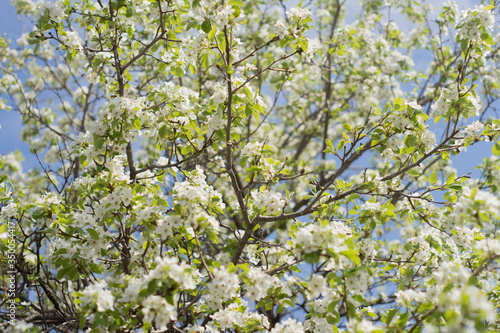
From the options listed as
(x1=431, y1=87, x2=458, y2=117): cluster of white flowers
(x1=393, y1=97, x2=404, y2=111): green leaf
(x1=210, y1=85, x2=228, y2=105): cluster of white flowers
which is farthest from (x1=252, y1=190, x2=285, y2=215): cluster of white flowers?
(x1=431, y1=87, x2=458, y2=117): cluster of white flowers

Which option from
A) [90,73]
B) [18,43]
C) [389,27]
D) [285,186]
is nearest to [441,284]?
[90,73]

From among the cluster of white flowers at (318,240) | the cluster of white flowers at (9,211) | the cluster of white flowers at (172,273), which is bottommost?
the cluster of white flowers at (172,273)

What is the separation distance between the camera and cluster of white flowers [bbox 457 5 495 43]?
3.10 m

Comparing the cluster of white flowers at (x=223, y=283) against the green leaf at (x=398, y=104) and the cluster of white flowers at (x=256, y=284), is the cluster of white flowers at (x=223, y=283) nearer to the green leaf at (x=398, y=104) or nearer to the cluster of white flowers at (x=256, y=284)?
the cluster of white flowers at (x=256, y=284)

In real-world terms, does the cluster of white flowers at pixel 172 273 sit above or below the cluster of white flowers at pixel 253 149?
below

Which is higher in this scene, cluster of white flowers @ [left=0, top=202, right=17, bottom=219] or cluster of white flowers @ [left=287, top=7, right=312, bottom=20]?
cluster of white flowers @ [left=287, top=7, right=312, bottom=20]

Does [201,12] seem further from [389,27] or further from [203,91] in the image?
[389,27]

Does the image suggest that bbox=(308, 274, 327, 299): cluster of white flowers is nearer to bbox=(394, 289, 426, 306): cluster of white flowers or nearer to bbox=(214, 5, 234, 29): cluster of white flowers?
bbox=(394, 289, 426, 306): cluster of white flowers

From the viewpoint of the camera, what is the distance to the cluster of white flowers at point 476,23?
3100 mm

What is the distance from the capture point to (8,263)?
3.71 m

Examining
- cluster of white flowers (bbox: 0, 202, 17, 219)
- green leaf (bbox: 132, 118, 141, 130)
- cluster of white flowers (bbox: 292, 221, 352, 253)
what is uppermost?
green leaf (bbox: 132, 118, 141, 130)

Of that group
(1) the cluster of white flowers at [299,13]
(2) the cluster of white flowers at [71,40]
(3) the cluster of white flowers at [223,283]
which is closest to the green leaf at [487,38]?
(1) the cluster of white flowers at [299,13]

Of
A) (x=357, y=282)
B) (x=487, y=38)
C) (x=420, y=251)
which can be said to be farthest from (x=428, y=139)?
(x=357, y=282)

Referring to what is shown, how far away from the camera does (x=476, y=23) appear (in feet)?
10.3
